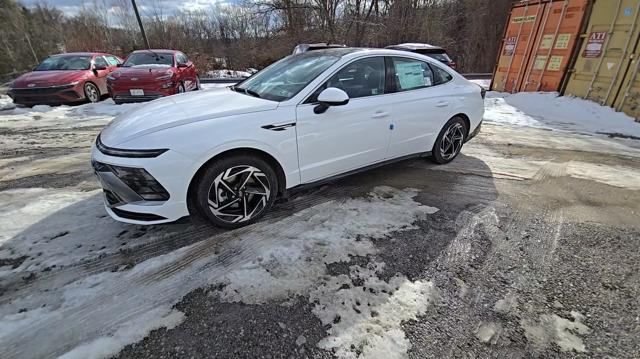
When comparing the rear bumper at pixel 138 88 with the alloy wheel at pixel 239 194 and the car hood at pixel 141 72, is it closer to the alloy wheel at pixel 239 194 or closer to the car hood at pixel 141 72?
the car hood at pixel 141 72

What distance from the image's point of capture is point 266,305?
6.69ft

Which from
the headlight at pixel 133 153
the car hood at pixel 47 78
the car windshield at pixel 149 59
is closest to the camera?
the headlight at pixel 133 153

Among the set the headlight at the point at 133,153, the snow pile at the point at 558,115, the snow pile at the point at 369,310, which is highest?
the headlight at the point at 133,153

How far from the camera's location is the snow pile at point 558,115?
668cm

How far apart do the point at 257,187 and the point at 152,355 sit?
4.84ft

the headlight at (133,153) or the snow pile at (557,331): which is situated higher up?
the headlight at (133,153)

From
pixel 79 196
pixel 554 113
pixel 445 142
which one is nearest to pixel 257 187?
pixel 79 196

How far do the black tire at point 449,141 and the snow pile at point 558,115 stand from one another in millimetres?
3452

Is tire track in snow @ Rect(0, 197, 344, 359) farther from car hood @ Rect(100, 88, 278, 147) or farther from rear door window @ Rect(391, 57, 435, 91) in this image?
rear door window @ Rect(391, 57, 435, 91)

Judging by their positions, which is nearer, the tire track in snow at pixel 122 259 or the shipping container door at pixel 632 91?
the tire track in snow at pixel 122 259

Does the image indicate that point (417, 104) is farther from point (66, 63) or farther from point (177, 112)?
point (66, 63)

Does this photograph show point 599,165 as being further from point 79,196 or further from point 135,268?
point 79,196

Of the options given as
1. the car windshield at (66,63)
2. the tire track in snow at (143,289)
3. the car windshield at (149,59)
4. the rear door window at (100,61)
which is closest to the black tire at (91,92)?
the car windshield at (66,63)

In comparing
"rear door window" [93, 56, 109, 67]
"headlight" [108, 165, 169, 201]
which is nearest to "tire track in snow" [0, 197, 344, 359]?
"headlight" [108, 165, 169, 201]
